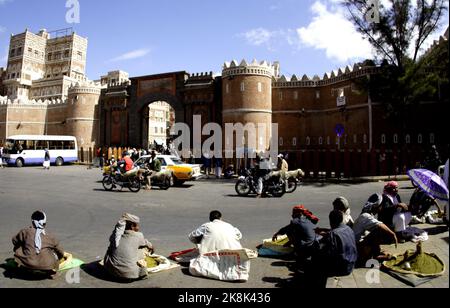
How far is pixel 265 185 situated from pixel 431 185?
7.49 meters

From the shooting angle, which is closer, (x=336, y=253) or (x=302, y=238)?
(x=336, y=253)

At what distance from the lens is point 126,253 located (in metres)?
4.99

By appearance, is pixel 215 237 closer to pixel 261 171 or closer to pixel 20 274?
pixel 20 274

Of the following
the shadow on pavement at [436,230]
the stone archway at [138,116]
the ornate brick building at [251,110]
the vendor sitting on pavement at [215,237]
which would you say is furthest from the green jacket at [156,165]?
the stone archway at [138,116]

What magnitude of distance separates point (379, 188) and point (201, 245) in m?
12.0

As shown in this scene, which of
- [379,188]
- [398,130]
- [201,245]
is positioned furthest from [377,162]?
[201,245]

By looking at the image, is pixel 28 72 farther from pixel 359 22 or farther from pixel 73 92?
pixel 359 22

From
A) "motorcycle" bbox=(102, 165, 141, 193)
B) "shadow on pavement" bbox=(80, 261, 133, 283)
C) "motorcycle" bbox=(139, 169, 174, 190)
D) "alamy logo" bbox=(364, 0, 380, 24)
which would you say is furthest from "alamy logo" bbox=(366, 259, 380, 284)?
"motorcycle" bbox=(139, 169, 174, 190)

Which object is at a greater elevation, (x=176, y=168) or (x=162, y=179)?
(x=176, y=168)

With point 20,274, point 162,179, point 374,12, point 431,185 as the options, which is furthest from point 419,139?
point 20,274

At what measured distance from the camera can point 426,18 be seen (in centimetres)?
1877

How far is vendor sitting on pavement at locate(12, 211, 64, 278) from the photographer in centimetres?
489

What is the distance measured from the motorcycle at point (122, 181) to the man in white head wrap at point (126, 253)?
30.7 feet

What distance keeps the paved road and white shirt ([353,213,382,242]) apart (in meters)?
1.26
